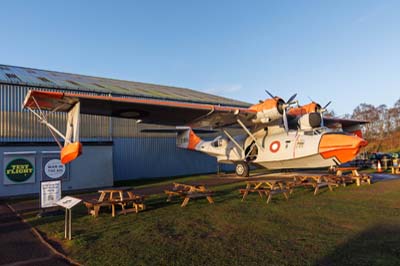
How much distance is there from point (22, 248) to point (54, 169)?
10.5 m

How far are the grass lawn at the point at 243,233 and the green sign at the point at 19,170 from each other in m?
6.27

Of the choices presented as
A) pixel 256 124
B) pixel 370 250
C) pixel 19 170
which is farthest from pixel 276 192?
pixel 19 170

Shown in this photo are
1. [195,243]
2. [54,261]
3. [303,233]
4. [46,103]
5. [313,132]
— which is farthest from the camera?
[313,132]

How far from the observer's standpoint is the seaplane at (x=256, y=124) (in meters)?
12.9

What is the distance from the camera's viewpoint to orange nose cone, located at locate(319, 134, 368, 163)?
1435cm

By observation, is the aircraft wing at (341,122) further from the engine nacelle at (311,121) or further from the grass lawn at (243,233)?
the grass lawn at (243,233)

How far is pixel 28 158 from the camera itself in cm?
1487

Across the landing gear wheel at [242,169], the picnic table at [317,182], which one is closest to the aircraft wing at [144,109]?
the landing gear wheel at [242,169]

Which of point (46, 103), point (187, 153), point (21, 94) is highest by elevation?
point (21, 94)

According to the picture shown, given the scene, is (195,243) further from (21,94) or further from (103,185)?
(21,94)

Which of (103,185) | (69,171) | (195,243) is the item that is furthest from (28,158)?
(195,243)

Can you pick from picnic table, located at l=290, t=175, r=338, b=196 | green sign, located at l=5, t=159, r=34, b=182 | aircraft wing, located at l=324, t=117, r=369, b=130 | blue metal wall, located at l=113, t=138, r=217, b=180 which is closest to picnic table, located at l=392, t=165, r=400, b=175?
aircraft wing, located at l=324, t=117, r=369, b=130

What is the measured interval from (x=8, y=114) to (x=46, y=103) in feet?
30.3

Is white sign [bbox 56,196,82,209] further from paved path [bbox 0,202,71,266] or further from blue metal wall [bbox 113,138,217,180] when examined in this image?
blue metal wall [bbox 113,138,217,180]
